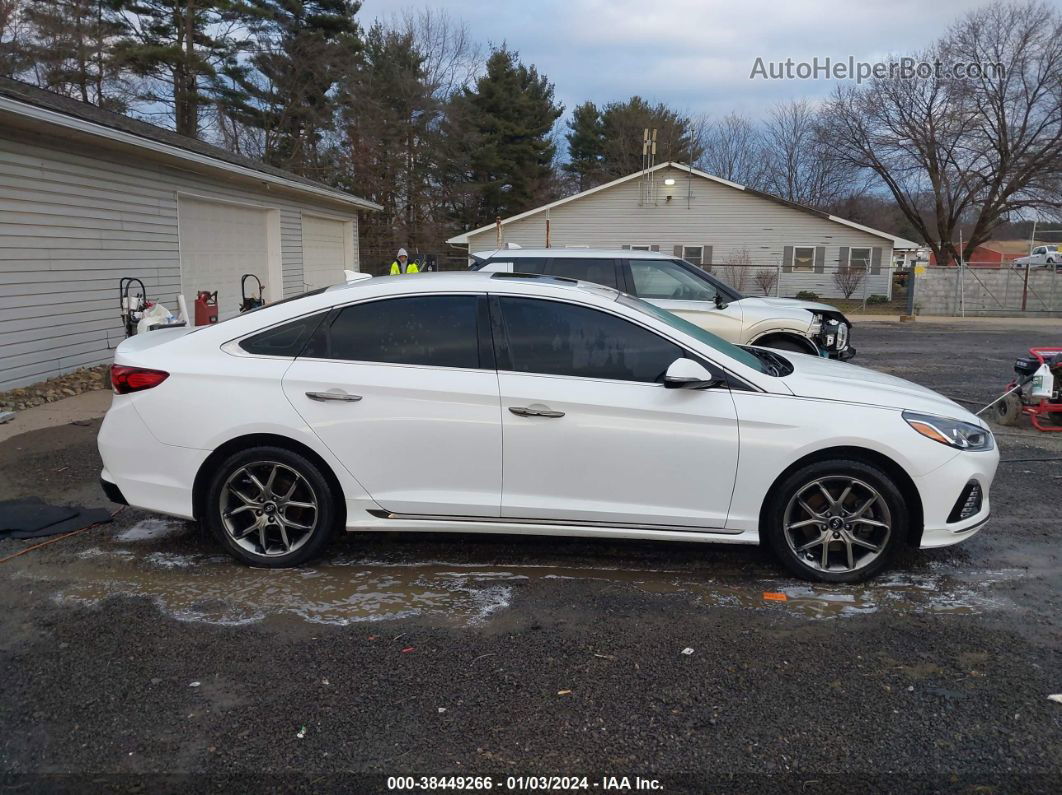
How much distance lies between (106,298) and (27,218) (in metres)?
1.93

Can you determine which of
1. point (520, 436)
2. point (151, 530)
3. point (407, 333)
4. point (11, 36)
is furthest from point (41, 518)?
point (11, 36)

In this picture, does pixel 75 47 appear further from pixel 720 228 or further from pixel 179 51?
pixel 720 228

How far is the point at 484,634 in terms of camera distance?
362 centimetres

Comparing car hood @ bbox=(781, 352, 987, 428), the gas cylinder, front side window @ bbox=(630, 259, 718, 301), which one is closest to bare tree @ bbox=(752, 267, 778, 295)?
front side window @ bbox=(630, 259, 718, 301)

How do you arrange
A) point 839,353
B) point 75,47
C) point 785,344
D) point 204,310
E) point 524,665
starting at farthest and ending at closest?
1. point 75,47
2. point 204,310
3. point 839,353
4. point 785,344
5. point 524,665

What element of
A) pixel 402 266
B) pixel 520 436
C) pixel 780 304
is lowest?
pixel 520 436

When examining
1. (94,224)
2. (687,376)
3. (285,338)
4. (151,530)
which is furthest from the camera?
(94,224)

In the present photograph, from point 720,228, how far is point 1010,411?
26109 mm

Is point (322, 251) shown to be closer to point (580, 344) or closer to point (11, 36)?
point (11, 36)

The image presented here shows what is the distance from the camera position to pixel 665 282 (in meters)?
9.52

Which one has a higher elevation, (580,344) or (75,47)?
(75,47)

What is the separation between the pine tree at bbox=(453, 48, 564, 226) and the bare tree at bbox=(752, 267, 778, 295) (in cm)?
1614

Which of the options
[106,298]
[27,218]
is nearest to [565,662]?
[27,218]

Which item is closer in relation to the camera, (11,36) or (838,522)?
(838,522)
